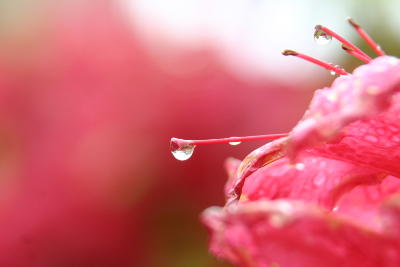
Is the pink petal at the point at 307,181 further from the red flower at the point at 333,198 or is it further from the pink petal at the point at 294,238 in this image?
the pink petal at the point at 294,238

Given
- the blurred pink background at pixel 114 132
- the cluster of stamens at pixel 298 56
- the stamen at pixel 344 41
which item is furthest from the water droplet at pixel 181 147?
the blurred pink background at pixel 114 132

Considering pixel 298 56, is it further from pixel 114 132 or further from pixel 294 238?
pixel 114 132

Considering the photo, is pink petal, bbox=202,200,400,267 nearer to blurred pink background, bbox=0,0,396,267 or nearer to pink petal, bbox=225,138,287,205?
pink petal, bbox=225,138,287,205

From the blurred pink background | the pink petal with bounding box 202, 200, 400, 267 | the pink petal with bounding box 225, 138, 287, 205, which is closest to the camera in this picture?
the pink petal with bounding box 202, 200, 400, 267

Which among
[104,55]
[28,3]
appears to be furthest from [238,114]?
[28,3]

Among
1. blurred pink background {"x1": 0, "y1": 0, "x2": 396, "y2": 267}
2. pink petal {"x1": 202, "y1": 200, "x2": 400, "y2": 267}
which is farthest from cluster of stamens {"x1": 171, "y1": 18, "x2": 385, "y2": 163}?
blurred pink background {"x1": 0, "y1": 0, "x2": 396, "y2": 267}

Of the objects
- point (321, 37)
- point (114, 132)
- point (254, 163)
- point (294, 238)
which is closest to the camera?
point (294, 238)

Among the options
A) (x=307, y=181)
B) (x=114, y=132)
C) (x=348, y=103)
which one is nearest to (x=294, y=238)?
(x=348, y=103)
